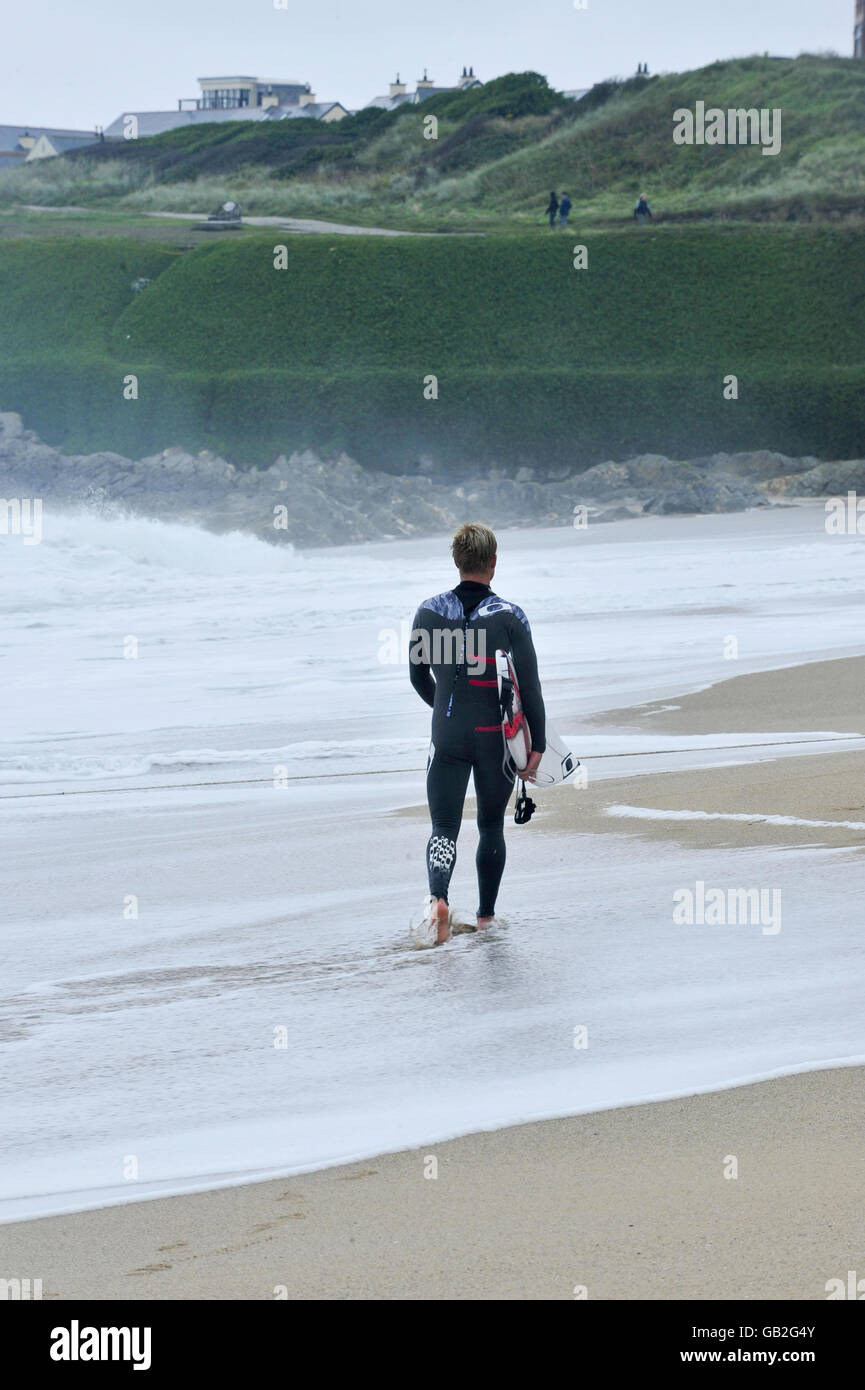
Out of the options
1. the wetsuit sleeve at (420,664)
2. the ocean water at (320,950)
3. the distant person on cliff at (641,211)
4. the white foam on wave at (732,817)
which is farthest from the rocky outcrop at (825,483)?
the wetsuit sleeve at (420,664)

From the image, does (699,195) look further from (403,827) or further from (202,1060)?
(202,1060)

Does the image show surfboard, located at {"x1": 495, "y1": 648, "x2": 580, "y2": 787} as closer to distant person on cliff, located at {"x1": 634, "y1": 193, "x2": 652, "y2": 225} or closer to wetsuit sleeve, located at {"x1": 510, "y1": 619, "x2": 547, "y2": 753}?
wetsuit sleeve, located at {"x1": 510, "y1": 619, "x2": 547, "y2": 753}

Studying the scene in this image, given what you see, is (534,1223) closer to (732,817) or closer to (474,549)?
(474,549)

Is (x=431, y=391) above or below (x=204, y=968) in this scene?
above

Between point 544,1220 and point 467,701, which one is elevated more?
point 467,701

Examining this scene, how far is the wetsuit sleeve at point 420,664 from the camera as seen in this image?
228 inches

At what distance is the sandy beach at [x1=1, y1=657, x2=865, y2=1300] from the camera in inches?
130

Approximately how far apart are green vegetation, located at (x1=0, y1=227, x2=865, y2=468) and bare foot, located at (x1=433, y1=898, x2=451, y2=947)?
31579mm

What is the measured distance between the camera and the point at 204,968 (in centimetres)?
583

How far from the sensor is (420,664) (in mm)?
5895

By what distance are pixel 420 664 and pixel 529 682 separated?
1.41ft

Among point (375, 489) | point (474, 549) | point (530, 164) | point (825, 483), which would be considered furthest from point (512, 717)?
point (530, 164)

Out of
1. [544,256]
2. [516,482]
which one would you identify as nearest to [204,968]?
[516,482]

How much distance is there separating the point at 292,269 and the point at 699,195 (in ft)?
49.0
